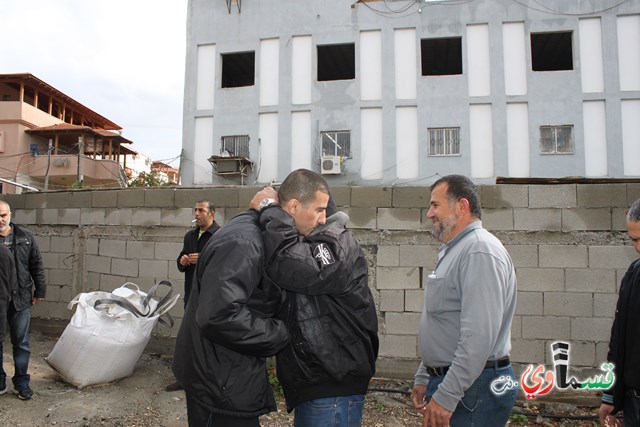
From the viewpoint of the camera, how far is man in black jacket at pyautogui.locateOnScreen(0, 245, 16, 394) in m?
3.72

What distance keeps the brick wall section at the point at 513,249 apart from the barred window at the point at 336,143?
1111 centimetres

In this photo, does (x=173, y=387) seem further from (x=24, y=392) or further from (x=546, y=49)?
(x=546, y=49)

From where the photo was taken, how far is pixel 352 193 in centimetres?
470

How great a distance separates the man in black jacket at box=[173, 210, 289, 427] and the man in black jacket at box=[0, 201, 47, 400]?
2970mm

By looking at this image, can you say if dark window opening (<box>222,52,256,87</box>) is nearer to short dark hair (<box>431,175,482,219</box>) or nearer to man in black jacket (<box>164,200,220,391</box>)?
man in black jacket (<box>164,200,220,391</box>)

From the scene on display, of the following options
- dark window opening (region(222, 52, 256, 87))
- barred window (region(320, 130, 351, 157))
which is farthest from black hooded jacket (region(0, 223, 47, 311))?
dark window opening (region(222, 52, 256, 87))

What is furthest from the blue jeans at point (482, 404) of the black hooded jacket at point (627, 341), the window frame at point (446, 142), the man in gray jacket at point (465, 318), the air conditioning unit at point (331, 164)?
the window frame at point (446, 142)

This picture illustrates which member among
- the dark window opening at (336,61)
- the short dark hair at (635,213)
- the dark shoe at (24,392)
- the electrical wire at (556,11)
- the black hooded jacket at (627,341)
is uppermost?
the electrical wire at (556,11)

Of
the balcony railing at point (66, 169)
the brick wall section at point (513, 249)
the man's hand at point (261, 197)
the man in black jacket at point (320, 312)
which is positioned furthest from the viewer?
the balcony railing at point (66, 169)

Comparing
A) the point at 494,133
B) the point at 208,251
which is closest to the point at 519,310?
the point at 208,251

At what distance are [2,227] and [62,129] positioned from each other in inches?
806

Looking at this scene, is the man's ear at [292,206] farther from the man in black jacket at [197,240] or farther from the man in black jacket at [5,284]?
the man in black jacket at [5,284]

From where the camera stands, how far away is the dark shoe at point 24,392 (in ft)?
12.8

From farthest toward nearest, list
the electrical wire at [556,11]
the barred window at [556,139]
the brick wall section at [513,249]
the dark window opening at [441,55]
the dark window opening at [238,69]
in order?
the dark window opening at [238,69], the dark window opening at [441,55], the barred window at [556,139], the electrical wire at [556,11], the brick wall section at [513,249]
